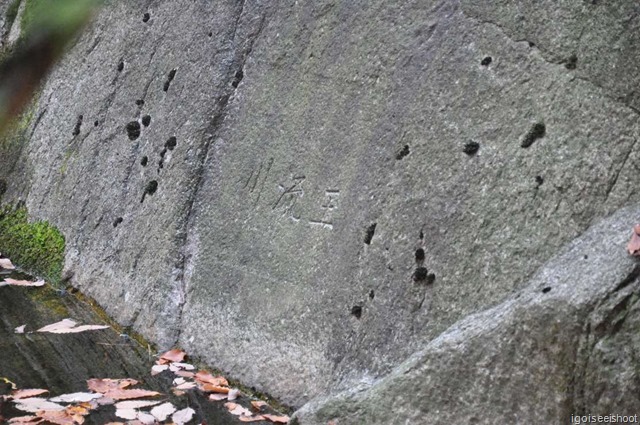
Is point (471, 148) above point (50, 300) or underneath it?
above

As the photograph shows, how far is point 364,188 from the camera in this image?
12.8 ft

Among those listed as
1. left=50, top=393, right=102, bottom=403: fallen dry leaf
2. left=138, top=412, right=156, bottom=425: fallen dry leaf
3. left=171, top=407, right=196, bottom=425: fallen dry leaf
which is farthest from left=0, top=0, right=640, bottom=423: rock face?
left=50, top=393, right=102, bottom=403: fallen dry leaf

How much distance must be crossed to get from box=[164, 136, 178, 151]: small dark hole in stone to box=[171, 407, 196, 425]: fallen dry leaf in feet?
6.20

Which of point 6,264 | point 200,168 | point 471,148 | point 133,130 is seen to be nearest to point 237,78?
point 200,168

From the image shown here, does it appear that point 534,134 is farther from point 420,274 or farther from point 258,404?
point 258,404

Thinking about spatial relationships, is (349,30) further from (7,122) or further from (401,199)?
(7,122)

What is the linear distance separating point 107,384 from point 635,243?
2.45 metres

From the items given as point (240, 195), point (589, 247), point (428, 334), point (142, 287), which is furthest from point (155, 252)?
point (589, 247)

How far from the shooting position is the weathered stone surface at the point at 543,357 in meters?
2.49

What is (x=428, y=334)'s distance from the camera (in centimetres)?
337

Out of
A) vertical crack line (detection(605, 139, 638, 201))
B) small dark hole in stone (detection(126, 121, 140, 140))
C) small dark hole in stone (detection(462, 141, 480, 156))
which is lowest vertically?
vertical crack line (detection(605, 139, 638, 201))

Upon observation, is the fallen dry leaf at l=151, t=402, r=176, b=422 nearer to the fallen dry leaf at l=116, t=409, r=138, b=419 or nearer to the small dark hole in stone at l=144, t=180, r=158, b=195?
the fallen dry leaf at l=116, t=409, r=138, b=419

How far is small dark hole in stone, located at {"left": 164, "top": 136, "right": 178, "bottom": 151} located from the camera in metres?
5.17

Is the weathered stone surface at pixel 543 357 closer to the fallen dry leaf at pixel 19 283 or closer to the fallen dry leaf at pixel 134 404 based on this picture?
the fallen dry leaf at pixel 134 404
